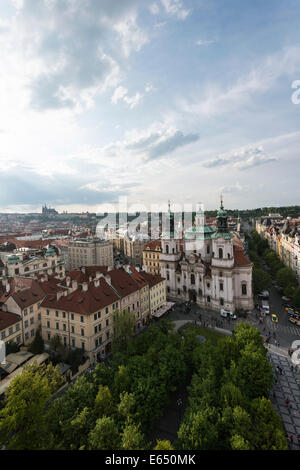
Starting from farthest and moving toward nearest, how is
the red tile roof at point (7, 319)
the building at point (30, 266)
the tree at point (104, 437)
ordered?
1. the building at point (30, 266)
2. the red tile roof at point (7, 319)
3. the tree at point (104, 437)

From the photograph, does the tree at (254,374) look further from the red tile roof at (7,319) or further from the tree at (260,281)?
the tree at (260,281)

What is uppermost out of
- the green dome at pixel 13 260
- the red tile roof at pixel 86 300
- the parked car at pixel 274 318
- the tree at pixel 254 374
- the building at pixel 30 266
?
the green dome at pixel 13 260

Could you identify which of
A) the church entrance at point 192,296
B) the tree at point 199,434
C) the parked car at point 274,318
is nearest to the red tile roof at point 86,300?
the tree at point 199,434

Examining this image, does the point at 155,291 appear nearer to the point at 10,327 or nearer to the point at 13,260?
the point at 10,327

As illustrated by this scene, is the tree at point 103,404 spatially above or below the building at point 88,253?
below

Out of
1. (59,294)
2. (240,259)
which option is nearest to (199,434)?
(59,294)

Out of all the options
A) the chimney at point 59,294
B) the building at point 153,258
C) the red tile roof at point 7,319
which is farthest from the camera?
the building at point 153,258

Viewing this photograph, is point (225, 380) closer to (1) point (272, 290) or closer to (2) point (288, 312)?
(2) point (288, 312)

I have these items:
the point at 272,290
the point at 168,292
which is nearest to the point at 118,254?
the point at 168,292
